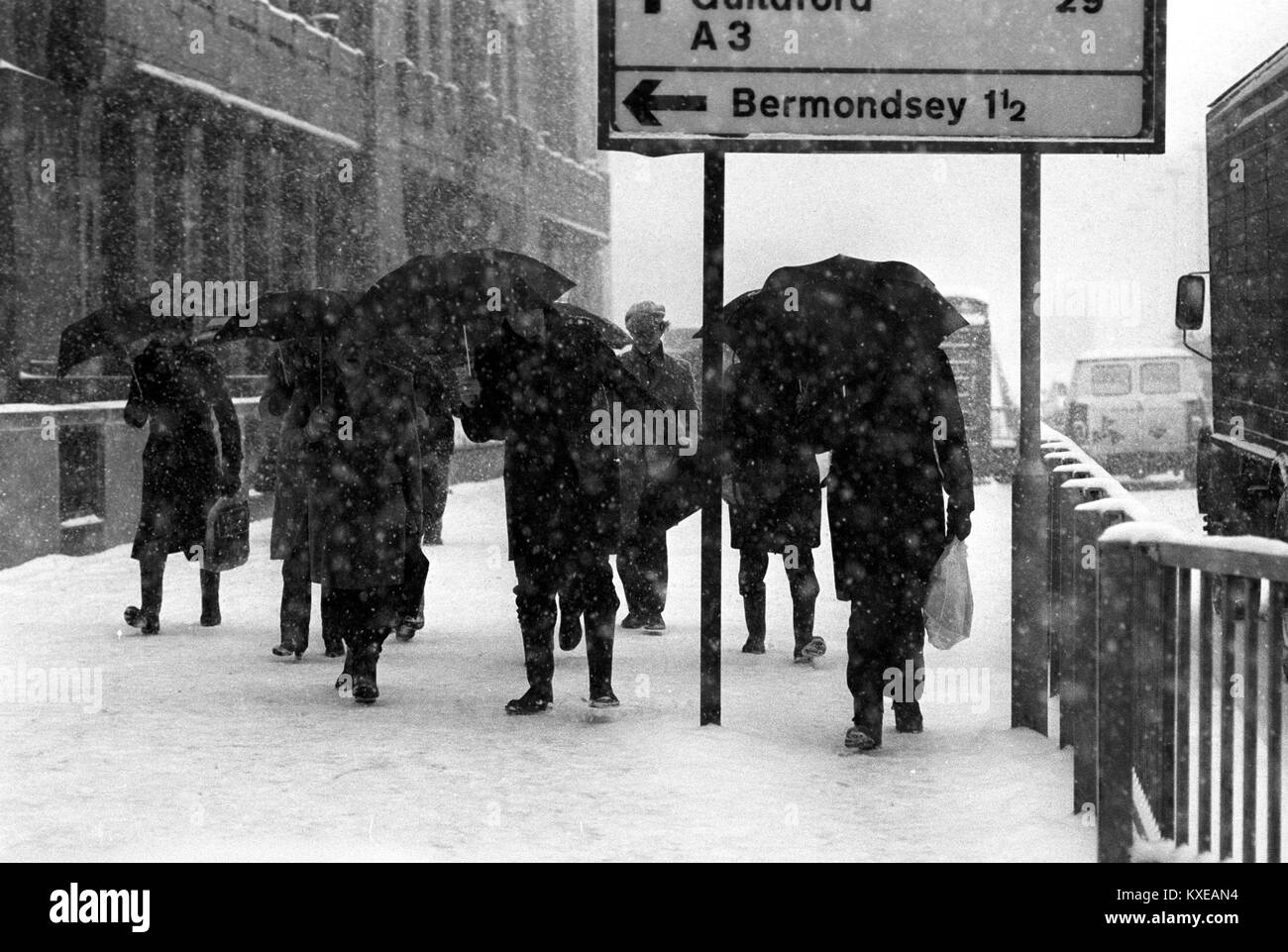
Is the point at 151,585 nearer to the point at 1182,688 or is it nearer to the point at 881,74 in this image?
the point at 881,74

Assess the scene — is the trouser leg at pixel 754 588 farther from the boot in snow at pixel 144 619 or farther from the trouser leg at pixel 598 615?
the boot in snow at pixel 144 619

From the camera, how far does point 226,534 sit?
34.0 ft

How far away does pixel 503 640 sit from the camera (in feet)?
34.3

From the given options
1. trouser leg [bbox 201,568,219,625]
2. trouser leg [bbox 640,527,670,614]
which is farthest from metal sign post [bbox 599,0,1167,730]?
trouser leg [bbox 201,568,219,625]

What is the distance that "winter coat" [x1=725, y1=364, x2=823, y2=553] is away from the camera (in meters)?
9.39

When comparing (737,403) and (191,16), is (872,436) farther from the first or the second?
(191,16)

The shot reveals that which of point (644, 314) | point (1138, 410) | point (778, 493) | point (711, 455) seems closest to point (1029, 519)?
point (711, 455)

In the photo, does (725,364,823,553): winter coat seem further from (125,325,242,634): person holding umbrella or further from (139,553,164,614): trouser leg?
(139,553,164,614): trouser leg

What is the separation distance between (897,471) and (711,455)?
772mm

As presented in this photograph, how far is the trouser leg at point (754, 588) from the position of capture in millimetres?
9570

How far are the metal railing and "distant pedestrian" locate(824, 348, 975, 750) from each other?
1.34 m

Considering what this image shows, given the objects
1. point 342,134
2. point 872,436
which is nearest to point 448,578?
point 872,436

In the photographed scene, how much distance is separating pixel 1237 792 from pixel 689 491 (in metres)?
4.52

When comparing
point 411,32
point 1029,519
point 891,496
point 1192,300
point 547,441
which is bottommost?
point 1029,519
